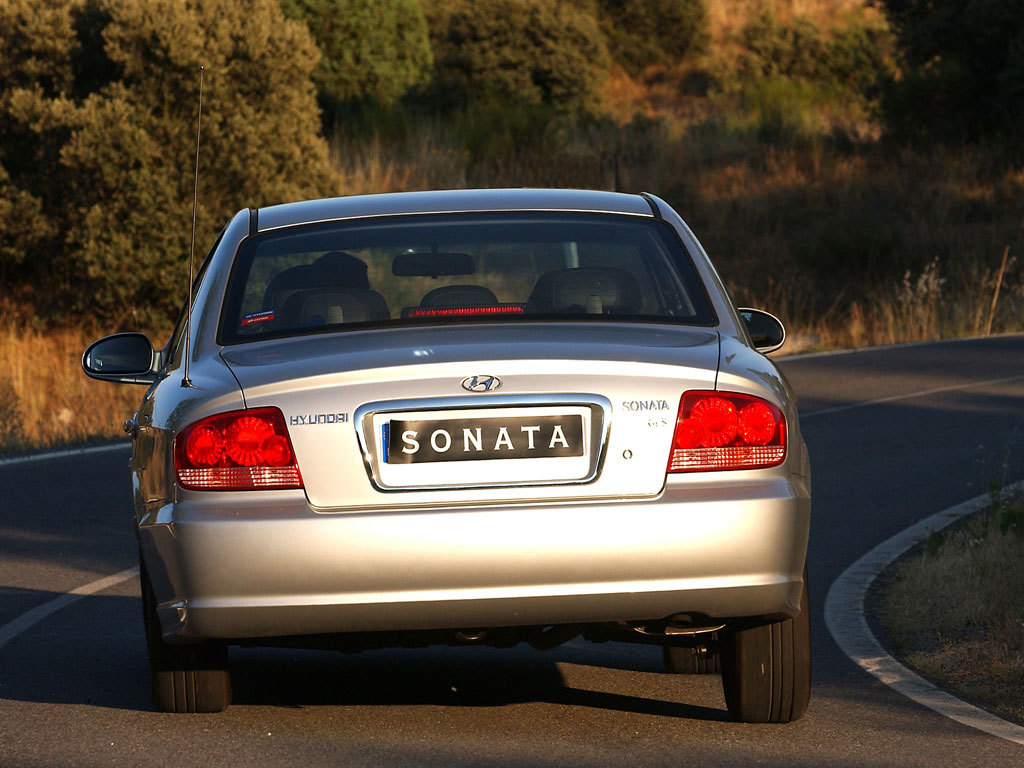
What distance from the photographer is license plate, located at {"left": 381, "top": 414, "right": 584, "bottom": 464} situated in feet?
16.0

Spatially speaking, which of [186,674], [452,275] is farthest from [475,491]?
[452,275]

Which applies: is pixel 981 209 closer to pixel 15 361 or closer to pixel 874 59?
pixel 874 59

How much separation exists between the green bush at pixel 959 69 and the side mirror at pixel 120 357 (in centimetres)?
3218

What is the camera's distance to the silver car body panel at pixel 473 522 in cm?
485

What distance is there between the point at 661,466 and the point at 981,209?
33.2m

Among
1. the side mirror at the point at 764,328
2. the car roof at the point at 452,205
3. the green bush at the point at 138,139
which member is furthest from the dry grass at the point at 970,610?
the green bush at the point at 138,139

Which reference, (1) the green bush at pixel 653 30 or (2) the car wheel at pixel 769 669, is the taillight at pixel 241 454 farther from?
(1) the green bush at pixel 653 30

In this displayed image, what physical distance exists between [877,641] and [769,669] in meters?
1.88

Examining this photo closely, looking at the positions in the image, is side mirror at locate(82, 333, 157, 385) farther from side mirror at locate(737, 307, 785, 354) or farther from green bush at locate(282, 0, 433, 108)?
green bush at locate(282, 0, 433, 108)

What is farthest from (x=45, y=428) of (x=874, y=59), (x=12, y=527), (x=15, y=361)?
(x=874, y=59)

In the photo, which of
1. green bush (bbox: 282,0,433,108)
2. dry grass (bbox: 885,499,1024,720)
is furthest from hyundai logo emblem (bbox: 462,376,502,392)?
green bush (bbox: 282,0,433,108)

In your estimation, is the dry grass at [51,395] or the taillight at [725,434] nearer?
the taillight at [725,434]

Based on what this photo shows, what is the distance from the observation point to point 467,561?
15.9ft

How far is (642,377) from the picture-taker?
497cm
